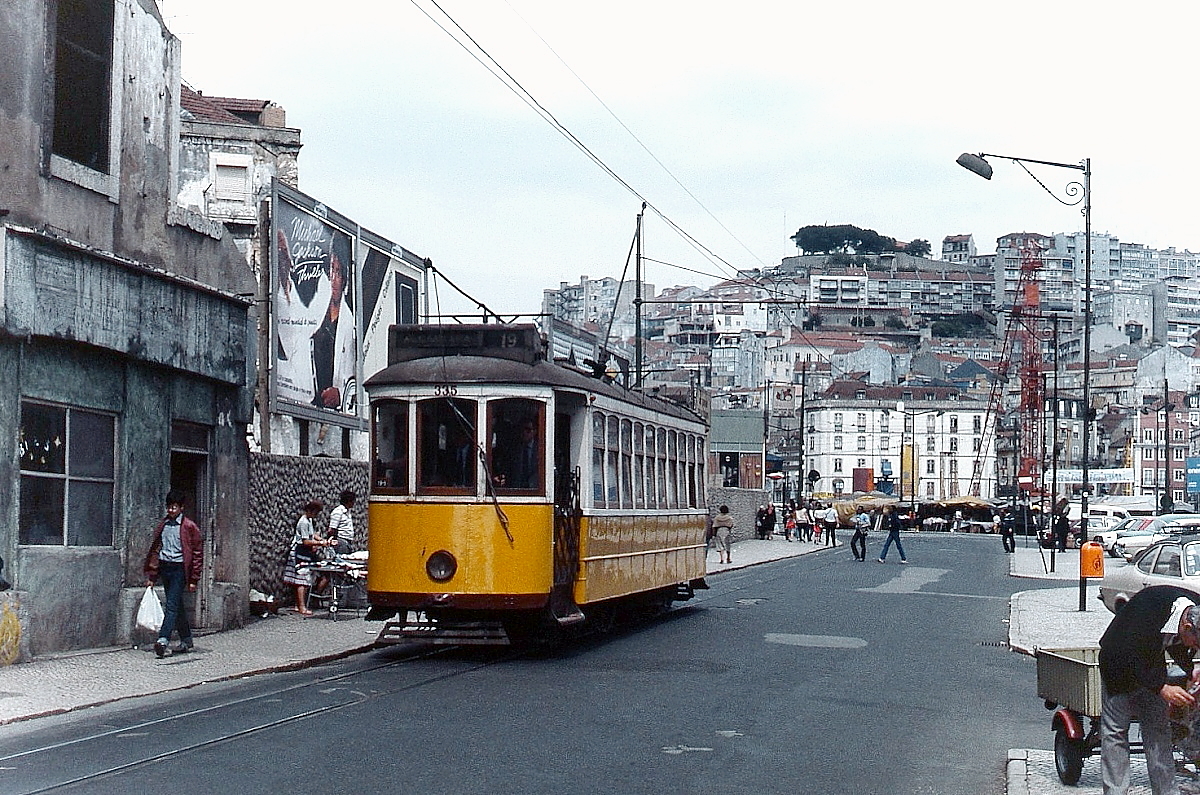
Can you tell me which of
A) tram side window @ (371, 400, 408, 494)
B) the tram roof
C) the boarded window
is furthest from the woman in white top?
the boarded window

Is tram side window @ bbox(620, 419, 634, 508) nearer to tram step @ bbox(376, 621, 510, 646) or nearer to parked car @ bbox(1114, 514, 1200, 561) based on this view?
tram step @ bbox(376, 621, 510, 646)

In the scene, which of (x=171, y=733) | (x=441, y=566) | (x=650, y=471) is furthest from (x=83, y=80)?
(x=171, y=733)

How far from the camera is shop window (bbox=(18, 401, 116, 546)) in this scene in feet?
52.2

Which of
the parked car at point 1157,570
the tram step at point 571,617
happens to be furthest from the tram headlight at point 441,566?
the parked car at point 1157,570

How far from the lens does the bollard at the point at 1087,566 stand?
26.5m

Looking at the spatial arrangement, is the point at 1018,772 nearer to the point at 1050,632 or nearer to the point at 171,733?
the point at 171,733

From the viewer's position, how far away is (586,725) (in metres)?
11.9

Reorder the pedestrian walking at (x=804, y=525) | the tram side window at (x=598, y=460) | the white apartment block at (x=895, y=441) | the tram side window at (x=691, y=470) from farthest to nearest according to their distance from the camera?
the white apartment block at (x=895, y=441), the pedestrian walking at (x=804, y=525), the tram side window at (x=691, y=470), the tram side window at (x=598, y=460)

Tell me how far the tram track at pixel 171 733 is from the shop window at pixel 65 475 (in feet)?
11.3

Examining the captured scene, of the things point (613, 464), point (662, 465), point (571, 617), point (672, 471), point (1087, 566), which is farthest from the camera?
point (1087, 566)

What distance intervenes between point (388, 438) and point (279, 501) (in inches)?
250

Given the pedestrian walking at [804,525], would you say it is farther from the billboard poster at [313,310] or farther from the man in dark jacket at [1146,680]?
the man in dark jacket at [1146,680]

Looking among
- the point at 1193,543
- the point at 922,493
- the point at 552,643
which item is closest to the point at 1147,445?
the point at 922,493

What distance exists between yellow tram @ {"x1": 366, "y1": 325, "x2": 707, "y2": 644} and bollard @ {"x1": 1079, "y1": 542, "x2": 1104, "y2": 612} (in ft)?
37.9
